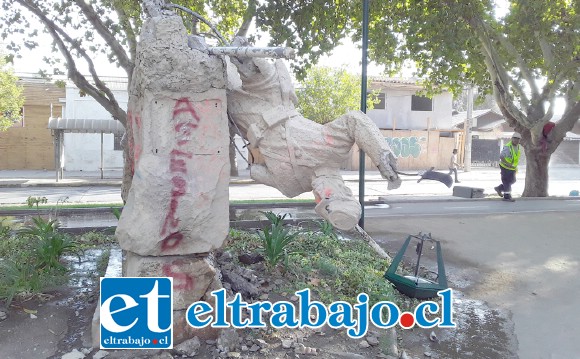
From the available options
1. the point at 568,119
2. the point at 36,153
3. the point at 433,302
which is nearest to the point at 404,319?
the point at 433,302

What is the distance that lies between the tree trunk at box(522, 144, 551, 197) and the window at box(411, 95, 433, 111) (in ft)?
41.4

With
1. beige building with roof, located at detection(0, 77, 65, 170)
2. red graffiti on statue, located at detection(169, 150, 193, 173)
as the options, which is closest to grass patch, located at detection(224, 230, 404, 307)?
red graffiti on statue, located at detection(169, 150, 193, 173)

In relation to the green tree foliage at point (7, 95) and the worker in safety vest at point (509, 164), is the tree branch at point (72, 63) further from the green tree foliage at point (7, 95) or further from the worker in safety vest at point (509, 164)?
the green tree foliage at point (7, 95)

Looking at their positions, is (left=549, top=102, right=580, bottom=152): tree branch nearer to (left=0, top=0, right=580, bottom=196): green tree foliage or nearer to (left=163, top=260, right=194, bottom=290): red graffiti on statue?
(left=0, top=0, right=580, bottom=196): green tree foliage

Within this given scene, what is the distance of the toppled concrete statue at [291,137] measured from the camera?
11.9 ft

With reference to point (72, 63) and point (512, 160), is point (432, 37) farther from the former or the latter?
point (72, 63)

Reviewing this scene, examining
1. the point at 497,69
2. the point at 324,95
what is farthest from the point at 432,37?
the point at 324,95

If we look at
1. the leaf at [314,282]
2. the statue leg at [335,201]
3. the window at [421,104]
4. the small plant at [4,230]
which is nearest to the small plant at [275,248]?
the leaf at [314,282]

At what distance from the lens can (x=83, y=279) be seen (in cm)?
448

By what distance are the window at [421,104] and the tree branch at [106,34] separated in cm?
1830

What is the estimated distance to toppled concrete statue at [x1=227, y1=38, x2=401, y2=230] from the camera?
3615 mm

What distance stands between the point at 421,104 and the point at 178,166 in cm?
2263

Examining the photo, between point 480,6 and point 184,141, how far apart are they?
8.20 metres

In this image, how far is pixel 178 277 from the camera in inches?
137
